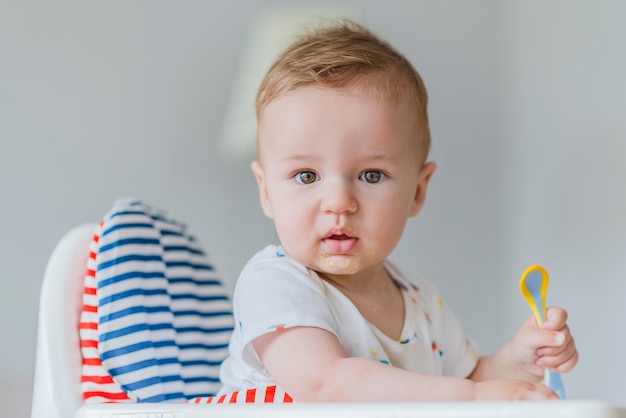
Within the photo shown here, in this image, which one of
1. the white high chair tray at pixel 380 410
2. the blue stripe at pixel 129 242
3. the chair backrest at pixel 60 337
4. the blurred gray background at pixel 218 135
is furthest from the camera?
the blurred gray background at pixel 218 135

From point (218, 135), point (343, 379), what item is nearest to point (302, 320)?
point (343, 379)

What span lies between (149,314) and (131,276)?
5 centimetres

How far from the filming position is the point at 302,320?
771 mm

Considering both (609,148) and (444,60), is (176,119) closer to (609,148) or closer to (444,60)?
(444,60)

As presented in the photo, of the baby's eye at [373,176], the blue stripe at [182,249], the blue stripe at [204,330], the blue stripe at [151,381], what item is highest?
the baby's eye at [373,176]

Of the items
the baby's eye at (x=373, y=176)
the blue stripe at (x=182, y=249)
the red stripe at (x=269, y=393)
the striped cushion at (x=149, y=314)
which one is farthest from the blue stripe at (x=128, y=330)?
the baby's eye at (x=373, y=176)

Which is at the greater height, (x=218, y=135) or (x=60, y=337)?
(x=218, y=135)

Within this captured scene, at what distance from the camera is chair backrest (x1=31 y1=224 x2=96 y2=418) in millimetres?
881

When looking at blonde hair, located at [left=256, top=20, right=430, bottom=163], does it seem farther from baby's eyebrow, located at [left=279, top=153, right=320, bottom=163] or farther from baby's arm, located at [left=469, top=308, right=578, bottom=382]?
baby's arm, located at [left=469, top=308, right=578, bottom=382]

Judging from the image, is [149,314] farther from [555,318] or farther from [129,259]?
[555,318]

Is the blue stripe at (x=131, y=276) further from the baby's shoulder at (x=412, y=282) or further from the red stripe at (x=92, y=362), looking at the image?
the baby's shoulder at (x=412, y=282)

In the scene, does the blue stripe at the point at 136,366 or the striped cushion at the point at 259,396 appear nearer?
the striped cushion at the point at 259,396

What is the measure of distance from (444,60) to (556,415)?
1215 mm

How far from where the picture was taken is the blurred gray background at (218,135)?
139 centimetres
